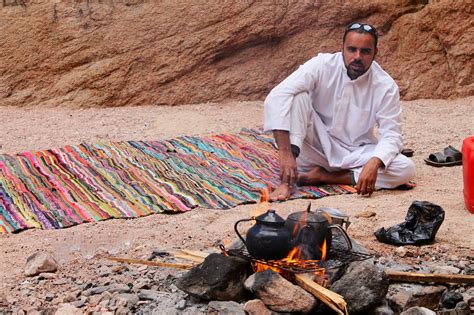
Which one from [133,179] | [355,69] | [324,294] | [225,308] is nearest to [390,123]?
[355,69]

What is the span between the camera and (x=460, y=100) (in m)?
8.24

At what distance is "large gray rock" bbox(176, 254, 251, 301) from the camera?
2.96 metres

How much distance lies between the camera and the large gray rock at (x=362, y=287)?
2885 millimetres

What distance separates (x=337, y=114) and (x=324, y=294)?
101 inches

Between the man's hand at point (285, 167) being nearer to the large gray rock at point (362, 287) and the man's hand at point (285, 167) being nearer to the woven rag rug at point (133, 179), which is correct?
the woven rag rug at point (133, 179)

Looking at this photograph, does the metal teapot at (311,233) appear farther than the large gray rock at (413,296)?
Yes

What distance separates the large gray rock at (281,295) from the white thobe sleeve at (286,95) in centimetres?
213

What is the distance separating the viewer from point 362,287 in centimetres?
289

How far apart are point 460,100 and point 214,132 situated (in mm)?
3079

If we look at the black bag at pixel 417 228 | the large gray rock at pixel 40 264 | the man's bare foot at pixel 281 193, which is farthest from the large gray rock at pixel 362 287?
the man's bare foot at pixel 281 193

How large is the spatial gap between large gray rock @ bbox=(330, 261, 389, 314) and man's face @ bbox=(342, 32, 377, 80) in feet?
7.46

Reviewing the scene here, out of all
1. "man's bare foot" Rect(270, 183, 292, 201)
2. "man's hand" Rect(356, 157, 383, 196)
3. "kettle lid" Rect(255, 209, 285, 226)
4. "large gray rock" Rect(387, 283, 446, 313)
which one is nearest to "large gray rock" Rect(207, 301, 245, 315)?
"kettle lid" Rect(255, 209, 285, 226)

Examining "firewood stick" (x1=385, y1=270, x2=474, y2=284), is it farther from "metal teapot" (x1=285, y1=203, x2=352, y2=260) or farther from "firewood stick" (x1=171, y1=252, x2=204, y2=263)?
"firewood stick" (x1=171, y1=252, x2=204, y2=263)

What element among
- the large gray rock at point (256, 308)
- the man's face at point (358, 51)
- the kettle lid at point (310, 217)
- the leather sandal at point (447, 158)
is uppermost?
the man's face at point (358, 51)
